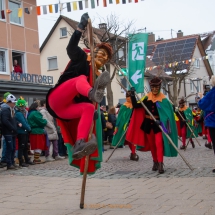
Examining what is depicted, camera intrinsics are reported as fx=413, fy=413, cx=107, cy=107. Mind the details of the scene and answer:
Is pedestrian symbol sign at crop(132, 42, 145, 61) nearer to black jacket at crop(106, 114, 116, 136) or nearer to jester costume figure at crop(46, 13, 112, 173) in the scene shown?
jester costume figure at crop(46, 13, 112, 173)

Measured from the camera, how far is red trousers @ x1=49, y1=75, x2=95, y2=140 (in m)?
4.91

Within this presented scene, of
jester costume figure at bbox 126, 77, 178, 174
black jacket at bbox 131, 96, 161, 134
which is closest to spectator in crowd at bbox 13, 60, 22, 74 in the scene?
jester costume figure at bbox 126, 77, 178, 174

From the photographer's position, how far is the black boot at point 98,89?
4.68m

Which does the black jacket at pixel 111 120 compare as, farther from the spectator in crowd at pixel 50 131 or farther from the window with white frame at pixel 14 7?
the window with white frame at pixel 14 7

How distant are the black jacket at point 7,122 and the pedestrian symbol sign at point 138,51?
11.1ft

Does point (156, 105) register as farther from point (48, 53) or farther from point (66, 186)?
point (48, 53)

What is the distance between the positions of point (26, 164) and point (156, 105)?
12.8 ft

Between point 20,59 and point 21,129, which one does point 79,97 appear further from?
point 20,59

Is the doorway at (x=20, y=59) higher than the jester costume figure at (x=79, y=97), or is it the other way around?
the doorway at (x=20, y=59)

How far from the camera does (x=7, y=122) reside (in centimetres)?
970

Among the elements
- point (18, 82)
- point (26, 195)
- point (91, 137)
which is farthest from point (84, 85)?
point (18, 82)

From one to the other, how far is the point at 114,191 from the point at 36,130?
5288mm

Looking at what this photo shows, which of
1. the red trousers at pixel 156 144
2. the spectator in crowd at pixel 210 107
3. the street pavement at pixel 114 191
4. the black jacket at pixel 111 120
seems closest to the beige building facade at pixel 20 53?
the black jacket at pixel 111 120

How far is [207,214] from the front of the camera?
15.6 feet
